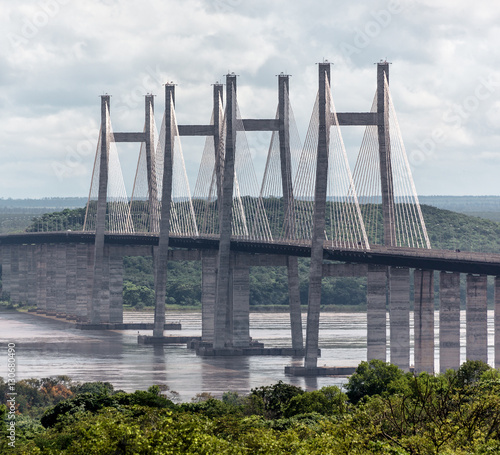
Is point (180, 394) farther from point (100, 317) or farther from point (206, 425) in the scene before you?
point (100, 317)

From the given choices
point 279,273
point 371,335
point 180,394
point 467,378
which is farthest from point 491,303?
point 467,378

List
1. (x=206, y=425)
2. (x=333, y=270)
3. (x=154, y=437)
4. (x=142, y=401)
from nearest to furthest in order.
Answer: (x=154, y=437) < (x=206, y=425) < (x=142, y=401) < (x=333, y=270)

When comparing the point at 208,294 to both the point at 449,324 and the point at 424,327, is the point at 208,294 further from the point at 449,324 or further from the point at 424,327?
the point at 449,324

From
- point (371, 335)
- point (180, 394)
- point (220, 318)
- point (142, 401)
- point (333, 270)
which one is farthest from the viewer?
point (220, 318)

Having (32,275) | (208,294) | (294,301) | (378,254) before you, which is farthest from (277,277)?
(378,254)

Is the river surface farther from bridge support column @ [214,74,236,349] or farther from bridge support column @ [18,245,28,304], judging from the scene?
bridge support column @ [18,245,28,304]

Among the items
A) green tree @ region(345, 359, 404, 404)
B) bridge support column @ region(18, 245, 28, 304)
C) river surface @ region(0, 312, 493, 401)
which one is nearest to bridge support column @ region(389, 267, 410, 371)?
river surface @ region(0, 312, 493, 401)
